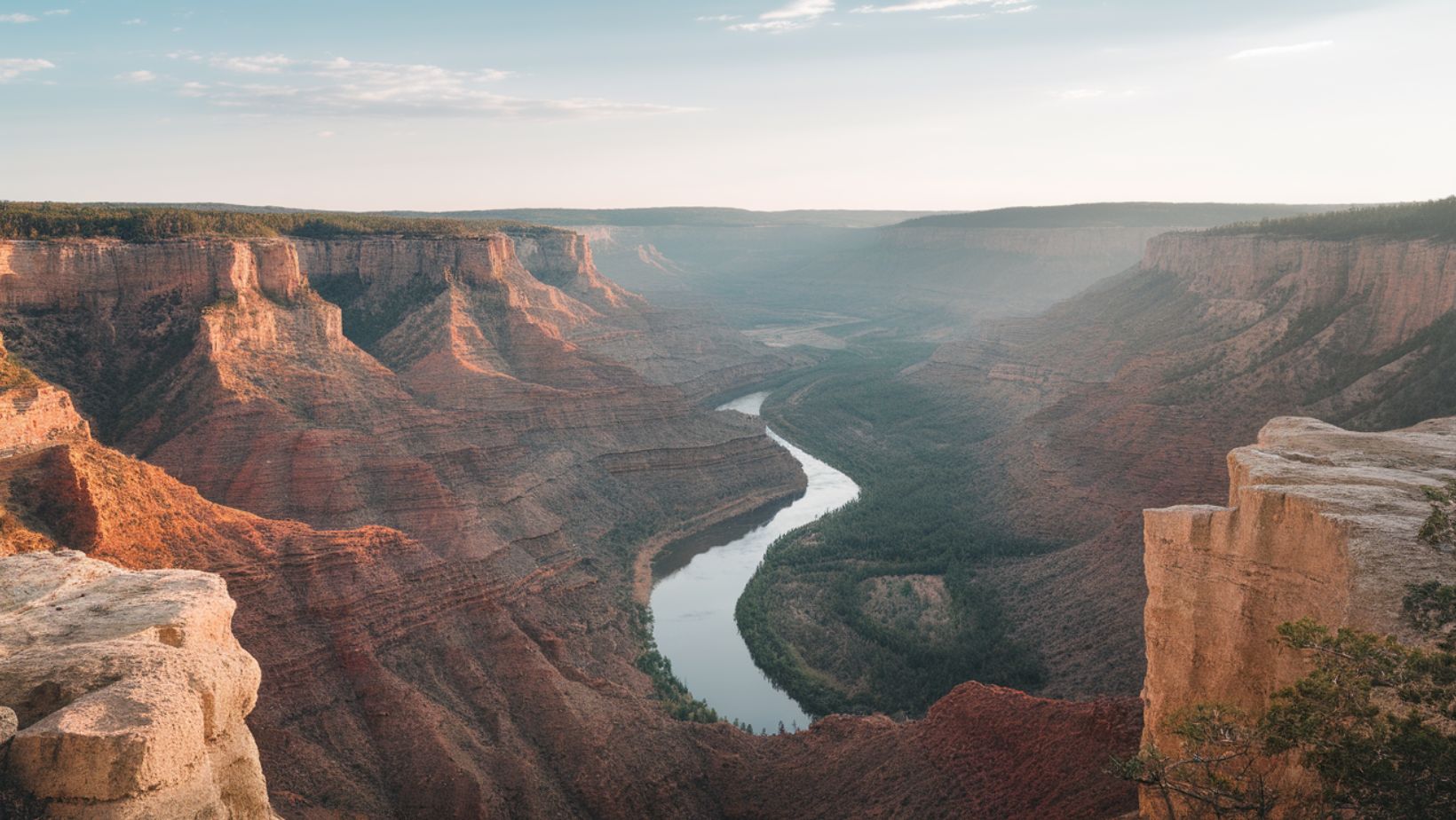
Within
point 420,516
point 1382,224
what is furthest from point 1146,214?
point 420,516

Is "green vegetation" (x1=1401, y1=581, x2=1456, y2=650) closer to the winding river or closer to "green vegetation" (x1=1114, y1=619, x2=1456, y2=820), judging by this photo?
"green vegetation" (x1=1114, y1=619, x2=1456, y2=820)

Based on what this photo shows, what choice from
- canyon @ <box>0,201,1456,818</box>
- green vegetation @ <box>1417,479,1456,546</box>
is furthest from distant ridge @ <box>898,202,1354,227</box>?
green vegetation @ <box>1417,479,1456,546</box>

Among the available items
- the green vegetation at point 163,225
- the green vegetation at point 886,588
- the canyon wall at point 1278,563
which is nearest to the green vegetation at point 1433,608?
the canyon wall at point 1278,563

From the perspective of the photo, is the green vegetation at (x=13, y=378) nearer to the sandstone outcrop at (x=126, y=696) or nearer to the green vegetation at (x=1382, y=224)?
the sandstone outcrop at (x=126, y=696)

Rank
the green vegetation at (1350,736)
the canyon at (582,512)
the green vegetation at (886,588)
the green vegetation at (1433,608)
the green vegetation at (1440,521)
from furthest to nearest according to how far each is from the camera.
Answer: the green vegetation at (886,588) → the canyon at (582,512) → the green vegetation at (1440,521) → the green vegetation at (1433,608) → the green vegetation at (1350,736)

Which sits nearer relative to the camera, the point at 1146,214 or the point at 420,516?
the point at 420,516

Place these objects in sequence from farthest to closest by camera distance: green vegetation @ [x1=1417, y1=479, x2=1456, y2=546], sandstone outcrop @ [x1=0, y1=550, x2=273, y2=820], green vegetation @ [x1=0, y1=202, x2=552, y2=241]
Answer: green vegetation @ [x1=0, y1=202, x2=552, y2=241], green vegetation @ [x1=1417, y1=479, x2=1456, y2=546], sandstone outcrop @ [x1=0, y1=550, x2=273, y2=820]

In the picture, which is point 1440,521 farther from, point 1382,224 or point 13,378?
point 1382,224
